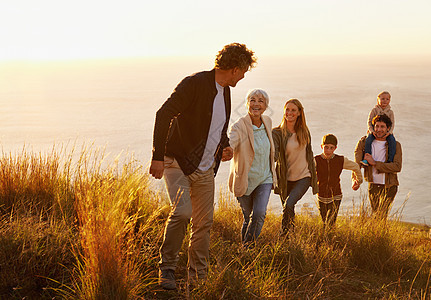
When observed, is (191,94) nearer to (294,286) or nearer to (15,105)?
(294,286)

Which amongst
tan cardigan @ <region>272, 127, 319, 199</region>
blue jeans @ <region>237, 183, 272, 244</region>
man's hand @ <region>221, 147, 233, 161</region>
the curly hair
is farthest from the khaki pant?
tan cardigan @ <region>272, 127, 319, 199</region>

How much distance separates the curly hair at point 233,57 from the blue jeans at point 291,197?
187 cm

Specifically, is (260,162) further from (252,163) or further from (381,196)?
(381,196)

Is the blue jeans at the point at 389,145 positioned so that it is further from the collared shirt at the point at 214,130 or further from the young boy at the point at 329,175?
the collared shirt at the point at 214,130

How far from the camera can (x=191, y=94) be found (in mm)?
3242

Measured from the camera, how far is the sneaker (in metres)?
3.26

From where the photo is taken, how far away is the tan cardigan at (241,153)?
4457 millimetres

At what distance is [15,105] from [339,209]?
42879 millimetres

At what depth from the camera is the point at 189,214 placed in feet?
10.6

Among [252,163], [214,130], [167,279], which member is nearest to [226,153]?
[214,130]

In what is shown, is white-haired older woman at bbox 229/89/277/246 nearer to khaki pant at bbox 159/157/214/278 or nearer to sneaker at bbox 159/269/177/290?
khaki pant at bbox 159/157/214/278

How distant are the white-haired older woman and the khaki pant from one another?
3.22 feet

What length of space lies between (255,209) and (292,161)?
0.82 meters

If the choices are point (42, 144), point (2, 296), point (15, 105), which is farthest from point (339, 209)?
point (15, 105)
